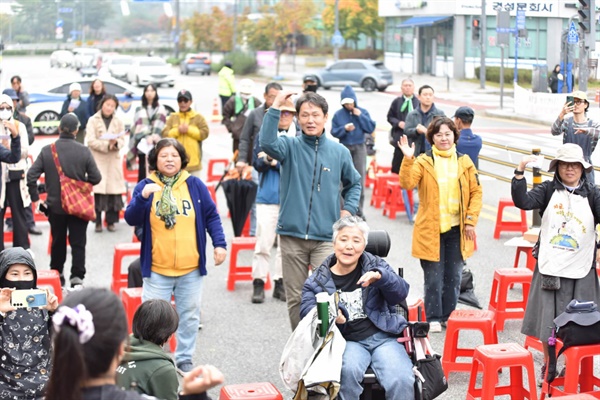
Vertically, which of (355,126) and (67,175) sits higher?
(355,126)

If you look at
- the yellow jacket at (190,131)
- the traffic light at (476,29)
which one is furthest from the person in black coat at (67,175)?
the traffic light at (476,29)

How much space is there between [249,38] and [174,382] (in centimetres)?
6372

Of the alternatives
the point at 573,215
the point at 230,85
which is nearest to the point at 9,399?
the point at 573,215

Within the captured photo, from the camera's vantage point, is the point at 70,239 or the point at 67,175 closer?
the point at 67,175

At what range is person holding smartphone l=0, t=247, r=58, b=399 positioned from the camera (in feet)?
20.7

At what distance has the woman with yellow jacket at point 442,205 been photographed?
29.0 feet

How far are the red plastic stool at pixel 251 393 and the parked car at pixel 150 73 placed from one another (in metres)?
44.5

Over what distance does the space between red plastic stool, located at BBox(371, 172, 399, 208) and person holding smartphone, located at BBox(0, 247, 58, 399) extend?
949 cm

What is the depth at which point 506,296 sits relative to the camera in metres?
9.54

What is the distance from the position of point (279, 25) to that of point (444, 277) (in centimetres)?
5670

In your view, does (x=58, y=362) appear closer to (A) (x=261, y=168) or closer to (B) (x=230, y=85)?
(A) (x=261, y=168)

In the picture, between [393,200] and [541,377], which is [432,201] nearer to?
[541,377]

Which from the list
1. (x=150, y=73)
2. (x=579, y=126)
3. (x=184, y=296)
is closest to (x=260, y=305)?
(x=184, y=296)

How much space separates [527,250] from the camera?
36.4 feet
